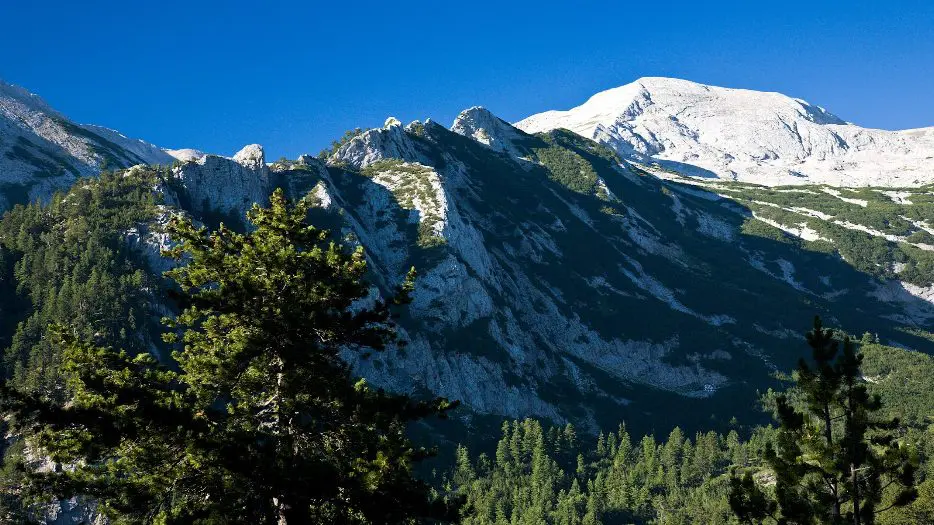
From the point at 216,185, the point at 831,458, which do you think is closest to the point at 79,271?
the point at 216,185

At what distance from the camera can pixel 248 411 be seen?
22.4 m

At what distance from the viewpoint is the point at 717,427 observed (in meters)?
198

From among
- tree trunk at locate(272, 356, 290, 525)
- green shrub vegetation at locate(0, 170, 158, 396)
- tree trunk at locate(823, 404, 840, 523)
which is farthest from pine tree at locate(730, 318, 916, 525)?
green shrub vegetation at locate(0, 170, 158, 396)

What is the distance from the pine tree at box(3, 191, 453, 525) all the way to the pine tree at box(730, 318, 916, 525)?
1124 cm

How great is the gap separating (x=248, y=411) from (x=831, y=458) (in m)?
18.8

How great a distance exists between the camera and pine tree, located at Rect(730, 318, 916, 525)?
862 inches

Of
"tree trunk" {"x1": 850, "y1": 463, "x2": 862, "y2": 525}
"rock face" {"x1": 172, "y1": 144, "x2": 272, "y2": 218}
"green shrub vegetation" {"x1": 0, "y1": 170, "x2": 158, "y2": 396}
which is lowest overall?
"tree trunk" {"x1": 850, "y1": 463, "x2": 862, "y2": 525}

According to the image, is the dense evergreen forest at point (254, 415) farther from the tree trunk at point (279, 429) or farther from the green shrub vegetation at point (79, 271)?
the green shrub vegetation at point (79, 271)

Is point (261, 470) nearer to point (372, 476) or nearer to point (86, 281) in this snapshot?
point (372, 476)

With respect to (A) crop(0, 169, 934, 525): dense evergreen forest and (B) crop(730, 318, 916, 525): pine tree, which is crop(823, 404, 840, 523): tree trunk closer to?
(B) crop(730, 318, 916, 525): pine tree

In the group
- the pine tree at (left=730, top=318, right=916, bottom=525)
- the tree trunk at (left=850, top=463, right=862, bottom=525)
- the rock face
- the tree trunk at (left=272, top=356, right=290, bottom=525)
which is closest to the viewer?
the tree trunk at (left=272, top=356, right=290, bottom=525)

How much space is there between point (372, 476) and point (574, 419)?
612 ft

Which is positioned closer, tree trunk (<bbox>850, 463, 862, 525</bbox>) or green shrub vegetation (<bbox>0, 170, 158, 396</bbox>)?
tree trunk (<bbox>850, 463, 862, 525</bbox>)

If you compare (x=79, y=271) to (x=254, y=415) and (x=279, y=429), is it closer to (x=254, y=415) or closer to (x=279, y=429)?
(x=254, y=415)
